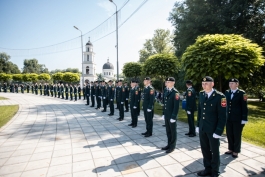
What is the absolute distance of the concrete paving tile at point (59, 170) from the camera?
4.07 m

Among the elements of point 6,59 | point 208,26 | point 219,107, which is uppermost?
point 6,59

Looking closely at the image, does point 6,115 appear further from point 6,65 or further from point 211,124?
point 6,65

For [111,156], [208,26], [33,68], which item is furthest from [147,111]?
[33,68]

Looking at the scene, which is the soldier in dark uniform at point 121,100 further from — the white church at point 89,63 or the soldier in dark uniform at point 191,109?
the white church at point 89,63

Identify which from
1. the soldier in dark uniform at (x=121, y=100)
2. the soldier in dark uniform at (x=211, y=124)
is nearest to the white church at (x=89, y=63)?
the soldier in dark uniform at (x=121, y=100)

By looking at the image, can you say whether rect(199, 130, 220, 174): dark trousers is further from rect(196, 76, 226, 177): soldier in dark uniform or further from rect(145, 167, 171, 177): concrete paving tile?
rect(145, 167, 171, 177): concrete paving tile

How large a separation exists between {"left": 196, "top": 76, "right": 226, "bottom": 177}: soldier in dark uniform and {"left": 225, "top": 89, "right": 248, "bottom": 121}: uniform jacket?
1485 millimetres

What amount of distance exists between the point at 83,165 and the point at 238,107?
4701mm

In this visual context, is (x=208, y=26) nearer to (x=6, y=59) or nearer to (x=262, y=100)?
(x=262, y=100)

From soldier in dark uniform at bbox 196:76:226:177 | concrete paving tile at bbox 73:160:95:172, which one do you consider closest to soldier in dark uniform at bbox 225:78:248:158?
soldier in dark uniform at bbox 196:76:226:177

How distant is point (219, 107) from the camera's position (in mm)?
3604

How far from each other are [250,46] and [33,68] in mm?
108135

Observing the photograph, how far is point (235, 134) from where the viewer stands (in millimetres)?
4789

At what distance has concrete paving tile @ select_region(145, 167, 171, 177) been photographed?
392 centimetres
